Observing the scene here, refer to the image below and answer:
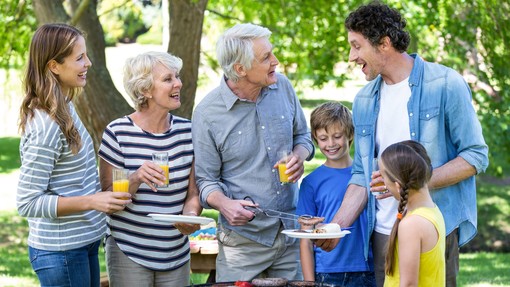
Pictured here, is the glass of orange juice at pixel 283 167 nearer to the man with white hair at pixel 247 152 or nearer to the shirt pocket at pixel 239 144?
the man with white hair at pixel 247 152

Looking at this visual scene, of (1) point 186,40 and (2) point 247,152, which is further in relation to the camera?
(1) point 186,40

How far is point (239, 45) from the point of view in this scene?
15.1ft

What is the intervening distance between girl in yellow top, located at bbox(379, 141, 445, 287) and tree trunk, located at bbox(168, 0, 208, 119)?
5.49 metres

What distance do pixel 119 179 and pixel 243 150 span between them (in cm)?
71

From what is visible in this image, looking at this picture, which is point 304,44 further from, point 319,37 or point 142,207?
point 142,207

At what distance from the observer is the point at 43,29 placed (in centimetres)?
428

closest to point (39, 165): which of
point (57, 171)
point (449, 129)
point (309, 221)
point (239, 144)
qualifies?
point (57, 171)

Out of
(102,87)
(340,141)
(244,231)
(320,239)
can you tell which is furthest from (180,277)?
(102,87)

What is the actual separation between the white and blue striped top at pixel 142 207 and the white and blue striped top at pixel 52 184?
0.65 feet

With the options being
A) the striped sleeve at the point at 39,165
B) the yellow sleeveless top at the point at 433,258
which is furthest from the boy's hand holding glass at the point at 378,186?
the striped sleeve at the point at 39,165

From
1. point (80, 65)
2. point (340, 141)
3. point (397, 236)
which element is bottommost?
point (397, 236)

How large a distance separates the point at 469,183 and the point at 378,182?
497mm

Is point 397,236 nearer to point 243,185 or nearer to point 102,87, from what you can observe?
point 243,185

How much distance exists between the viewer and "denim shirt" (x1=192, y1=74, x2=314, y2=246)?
15.2 ft
